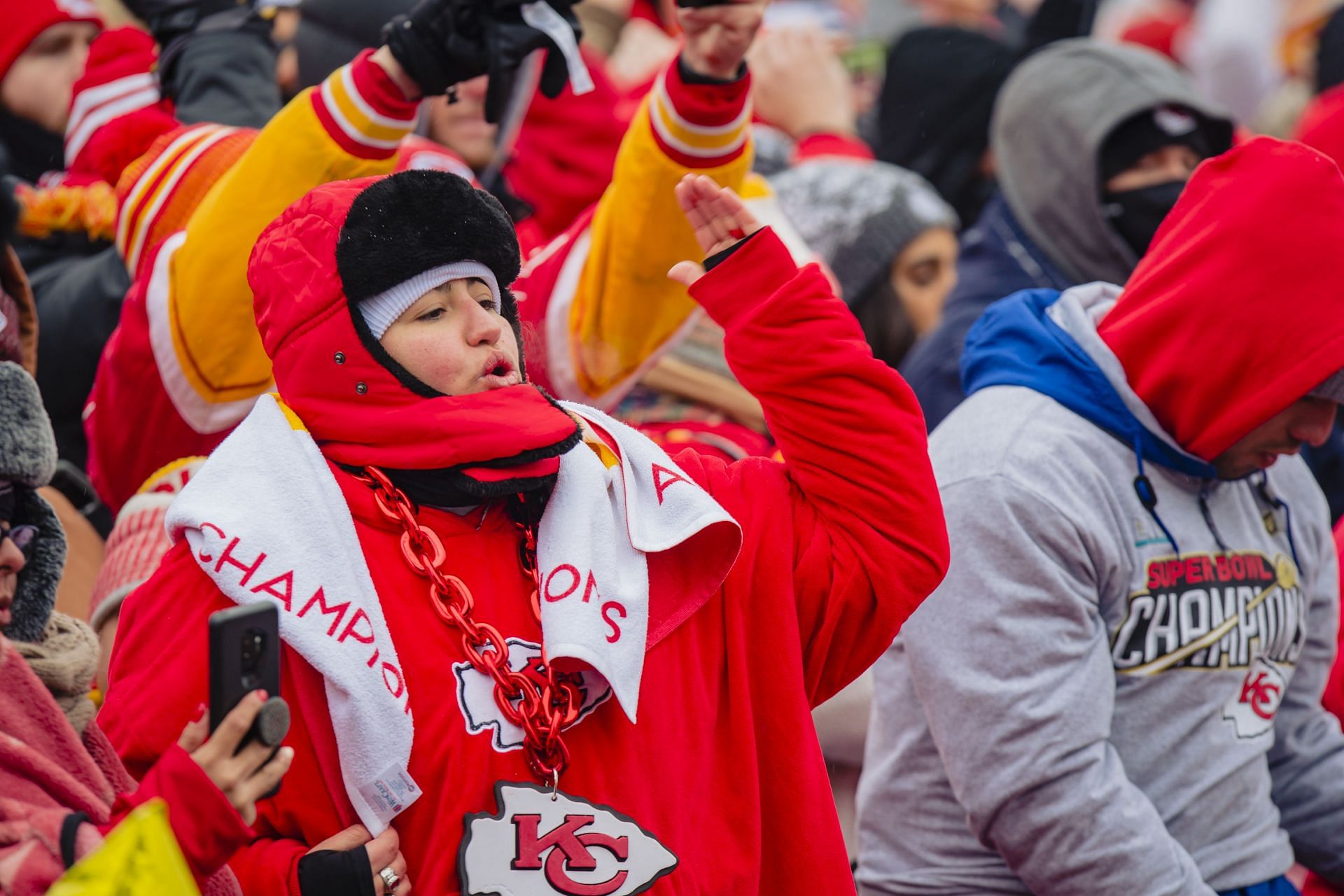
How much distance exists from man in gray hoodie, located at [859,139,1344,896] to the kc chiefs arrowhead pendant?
0.93 meters

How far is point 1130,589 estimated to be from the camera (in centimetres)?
286

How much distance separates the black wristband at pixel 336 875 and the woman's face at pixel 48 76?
2.46 meters

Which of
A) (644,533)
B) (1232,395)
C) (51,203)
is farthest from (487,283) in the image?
(51,203)

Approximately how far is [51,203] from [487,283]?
5.50 ft

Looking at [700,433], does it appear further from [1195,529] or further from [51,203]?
[51,203]

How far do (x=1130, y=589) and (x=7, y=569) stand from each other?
6.05 ft

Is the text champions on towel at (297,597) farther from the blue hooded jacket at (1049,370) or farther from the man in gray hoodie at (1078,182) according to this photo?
the man in gray hoodie at (1078,182)

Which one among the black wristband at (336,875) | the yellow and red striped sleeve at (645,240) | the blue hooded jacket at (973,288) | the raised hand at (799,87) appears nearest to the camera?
the black wristband at (336,875)

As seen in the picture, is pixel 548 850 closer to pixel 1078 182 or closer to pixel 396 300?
pixel 396 300

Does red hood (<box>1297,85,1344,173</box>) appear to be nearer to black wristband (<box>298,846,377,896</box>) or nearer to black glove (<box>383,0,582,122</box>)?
black glove (<box>383,0,582,122</box>)

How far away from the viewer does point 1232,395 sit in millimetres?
2896

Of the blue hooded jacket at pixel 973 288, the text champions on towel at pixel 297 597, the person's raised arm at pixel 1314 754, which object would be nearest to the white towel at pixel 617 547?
the text champions on towel at pixel 297 597

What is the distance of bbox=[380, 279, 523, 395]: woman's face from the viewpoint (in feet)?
7.19

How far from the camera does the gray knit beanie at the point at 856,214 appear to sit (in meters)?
4.74
